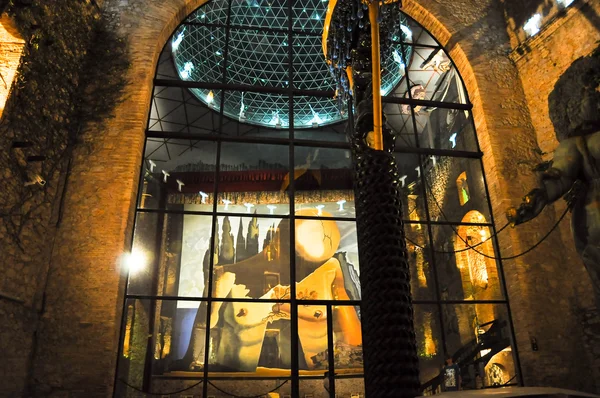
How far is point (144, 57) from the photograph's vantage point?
31.1ft

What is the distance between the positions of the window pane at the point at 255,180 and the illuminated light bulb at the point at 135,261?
7.23 ft

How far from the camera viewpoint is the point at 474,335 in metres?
10.7

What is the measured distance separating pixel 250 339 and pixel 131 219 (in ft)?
16.5

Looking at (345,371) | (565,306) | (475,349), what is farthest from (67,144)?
(565,306)

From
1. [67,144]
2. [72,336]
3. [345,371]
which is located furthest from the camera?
[345,371]

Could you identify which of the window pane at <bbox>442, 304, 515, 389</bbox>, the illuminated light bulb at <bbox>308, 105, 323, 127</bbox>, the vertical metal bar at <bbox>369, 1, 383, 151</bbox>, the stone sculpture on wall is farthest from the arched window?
the vertical metal bar at <bbox>369, 1, 383, 151</bbox>

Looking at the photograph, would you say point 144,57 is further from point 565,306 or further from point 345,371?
point 565,306

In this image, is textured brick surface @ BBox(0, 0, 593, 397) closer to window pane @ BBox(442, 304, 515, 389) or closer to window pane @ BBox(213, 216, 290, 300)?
window pane @ BBox(442, 304, 515, 389)

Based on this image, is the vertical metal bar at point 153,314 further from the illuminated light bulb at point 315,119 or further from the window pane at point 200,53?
the illuminated light bulb at point 315,119

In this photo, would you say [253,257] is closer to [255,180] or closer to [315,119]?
[255,180]

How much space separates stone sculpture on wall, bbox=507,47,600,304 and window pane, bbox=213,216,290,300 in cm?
654

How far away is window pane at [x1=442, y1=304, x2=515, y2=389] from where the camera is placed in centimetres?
941

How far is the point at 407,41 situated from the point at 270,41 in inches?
293

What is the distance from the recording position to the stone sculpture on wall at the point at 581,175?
4.19m
